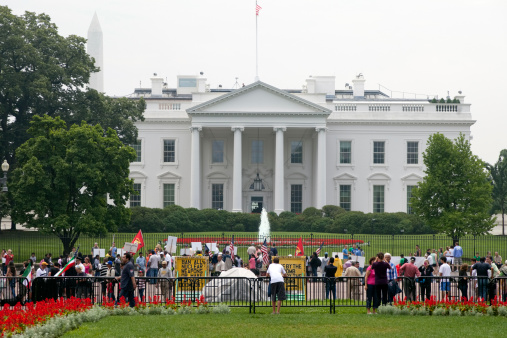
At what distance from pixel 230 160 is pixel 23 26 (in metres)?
25.4

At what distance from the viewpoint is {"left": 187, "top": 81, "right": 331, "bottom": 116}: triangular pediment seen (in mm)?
63781

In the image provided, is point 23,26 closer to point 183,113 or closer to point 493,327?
point 183,113

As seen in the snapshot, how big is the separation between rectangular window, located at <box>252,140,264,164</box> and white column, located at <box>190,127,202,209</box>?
6.25m

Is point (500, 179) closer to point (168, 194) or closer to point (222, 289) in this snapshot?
point (168, 194)

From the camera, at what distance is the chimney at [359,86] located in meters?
83.9

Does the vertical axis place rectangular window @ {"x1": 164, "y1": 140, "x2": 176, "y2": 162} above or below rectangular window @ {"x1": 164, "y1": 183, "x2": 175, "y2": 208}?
above

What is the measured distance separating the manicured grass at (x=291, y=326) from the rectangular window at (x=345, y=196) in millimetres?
50277

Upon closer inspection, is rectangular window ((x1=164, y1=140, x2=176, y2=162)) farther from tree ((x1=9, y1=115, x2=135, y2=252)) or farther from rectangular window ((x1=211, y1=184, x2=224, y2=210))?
tree ((x1=9, y1=115, x2=135, y2=252))

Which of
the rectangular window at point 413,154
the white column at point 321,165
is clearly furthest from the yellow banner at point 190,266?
the rectangular window at point 413,154

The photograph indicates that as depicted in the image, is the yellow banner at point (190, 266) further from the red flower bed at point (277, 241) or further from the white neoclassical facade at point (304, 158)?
the white neoclassical facade at point (304, 158)

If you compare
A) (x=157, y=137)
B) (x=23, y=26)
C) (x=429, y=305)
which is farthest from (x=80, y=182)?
(x=157, y=137)

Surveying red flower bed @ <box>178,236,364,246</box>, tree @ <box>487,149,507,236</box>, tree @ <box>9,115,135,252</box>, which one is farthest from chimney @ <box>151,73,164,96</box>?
tree @ <box>9,115,135,252</box>

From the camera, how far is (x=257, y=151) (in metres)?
69.3

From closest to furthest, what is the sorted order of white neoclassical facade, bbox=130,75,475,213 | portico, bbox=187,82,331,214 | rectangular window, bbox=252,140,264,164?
portico, bbox=187,82,331,214, white neoclassical facade, bbox=130,75,475,213, rectangular window, bbox=252,140,264,164
